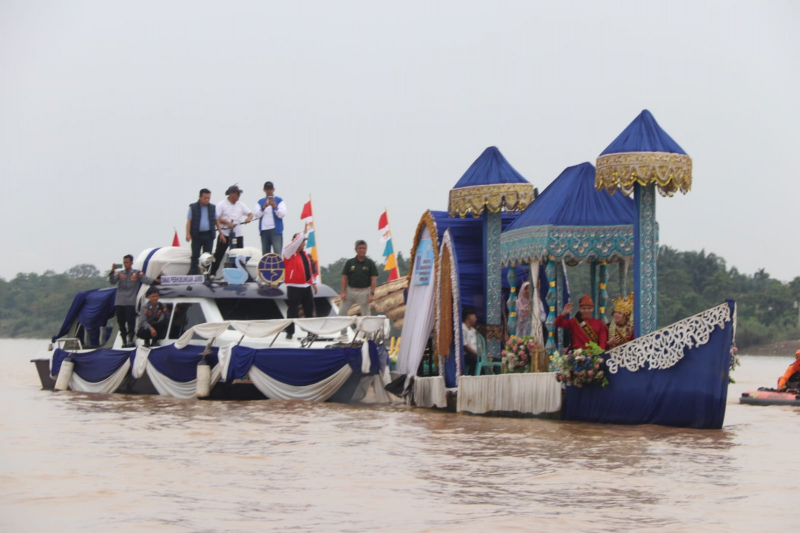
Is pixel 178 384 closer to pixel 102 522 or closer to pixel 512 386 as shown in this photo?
pixel 512 386

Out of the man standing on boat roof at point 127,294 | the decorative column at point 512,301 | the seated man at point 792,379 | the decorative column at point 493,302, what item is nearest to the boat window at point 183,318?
the man standing on boat roof at point 127,294

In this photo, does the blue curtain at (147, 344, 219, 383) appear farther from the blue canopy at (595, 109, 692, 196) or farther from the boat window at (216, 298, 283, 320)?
the blue canopy at (595, 109, 692, 196)

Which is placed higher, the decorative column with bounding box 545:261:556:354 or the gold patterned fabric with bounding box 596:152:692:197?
the gold patterned fabric with bounding box 596:152:692:197

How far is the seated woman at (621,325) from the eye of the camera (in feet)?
49.3

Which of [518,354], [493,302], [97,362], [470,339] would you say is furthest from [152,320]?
[518,354]

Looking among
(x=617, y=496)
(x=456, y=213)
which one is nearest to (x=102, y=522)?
(x=617, y=496)

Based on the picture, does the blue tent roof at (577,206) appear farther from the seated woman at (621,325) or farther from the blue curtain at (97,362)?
the blue curtain at (97,362)

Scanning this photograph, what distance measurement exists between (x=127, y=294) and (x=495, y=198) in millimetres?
7895

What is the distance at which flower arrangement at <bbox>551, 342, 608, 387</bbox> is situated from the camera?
14344 millimetres

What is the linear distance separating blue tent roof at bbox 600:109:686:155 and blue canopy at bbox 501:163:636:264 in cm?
95

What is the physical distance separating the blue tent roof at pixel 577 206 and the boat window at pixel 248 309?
19.1ft

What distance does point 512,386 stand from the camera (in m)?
15.6

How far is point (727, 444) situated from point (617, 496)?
→ 4010 millimetres

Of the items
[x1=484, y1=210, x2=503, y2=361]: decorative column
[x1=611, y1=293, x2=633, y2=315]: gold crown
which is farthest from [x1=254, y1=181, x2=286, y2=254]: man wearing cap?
[x1=611, y1=293, x2=633, y2=315]: gold crown
